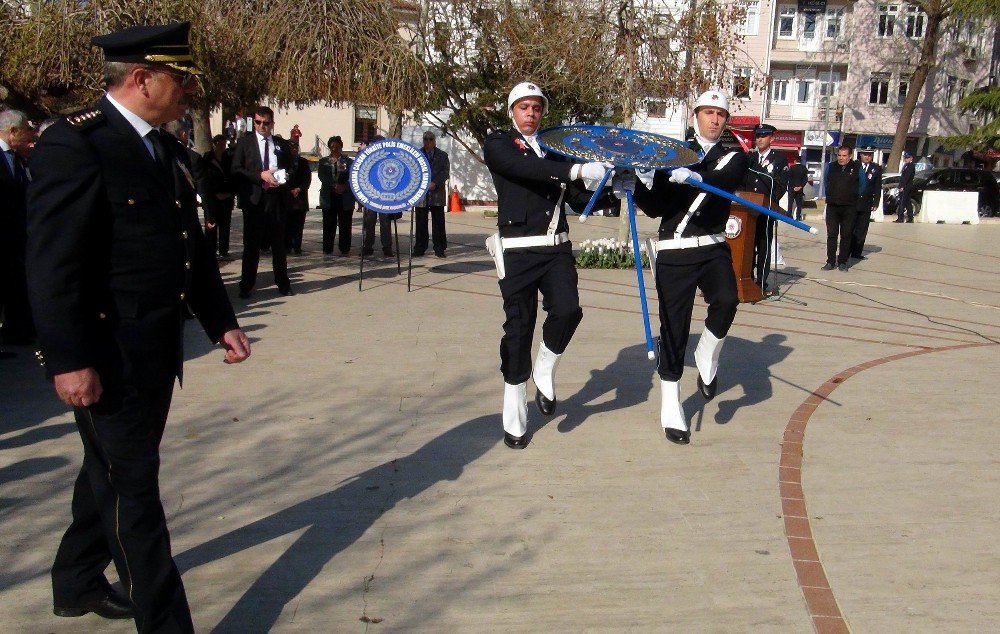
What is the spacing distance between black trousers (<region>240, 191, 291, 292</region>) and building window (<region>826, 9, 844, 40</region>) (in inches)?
2007

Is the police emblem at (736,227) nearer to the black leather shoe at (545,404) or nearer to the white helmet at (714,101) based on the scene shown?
the white helmet at (714,101)

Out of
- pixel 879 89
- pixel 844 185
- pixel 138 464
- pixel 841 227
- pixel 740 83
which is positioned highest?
pixel 879 89

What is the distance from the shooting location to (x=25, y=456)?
228 inches

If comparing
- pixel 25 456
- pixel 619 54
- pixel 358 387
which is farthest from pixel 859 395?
pixel 619 54

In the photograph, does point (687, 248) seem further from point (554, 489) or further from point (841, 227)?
point (841, 227)

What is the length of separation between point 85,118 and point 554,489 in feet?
10.1

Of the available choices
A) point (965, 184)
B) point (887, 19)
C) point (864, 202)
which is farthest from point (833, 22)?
point (864, 202)

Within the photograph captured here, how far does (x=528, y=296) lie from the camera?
618 cm

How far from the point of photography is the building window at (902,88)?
56.8 metres

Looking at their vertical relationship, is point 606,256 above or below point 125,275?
below

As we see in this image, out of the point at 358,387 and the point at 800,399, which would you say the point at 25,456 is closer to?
the point at 358,387

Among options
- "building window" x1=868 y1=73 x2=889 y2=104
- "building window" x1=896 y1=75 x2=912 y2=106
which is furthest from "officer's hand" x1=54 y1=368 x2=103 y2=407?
"building window" x1=896 y1=75 x2=912 y2=106

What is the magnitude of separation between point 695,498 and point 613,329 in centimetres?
472

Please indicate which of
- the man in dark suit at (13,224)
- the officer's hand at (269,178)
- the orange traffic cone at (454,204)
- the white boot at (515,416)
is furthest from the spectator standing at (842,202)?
the orange traffic cone at (454,204)
